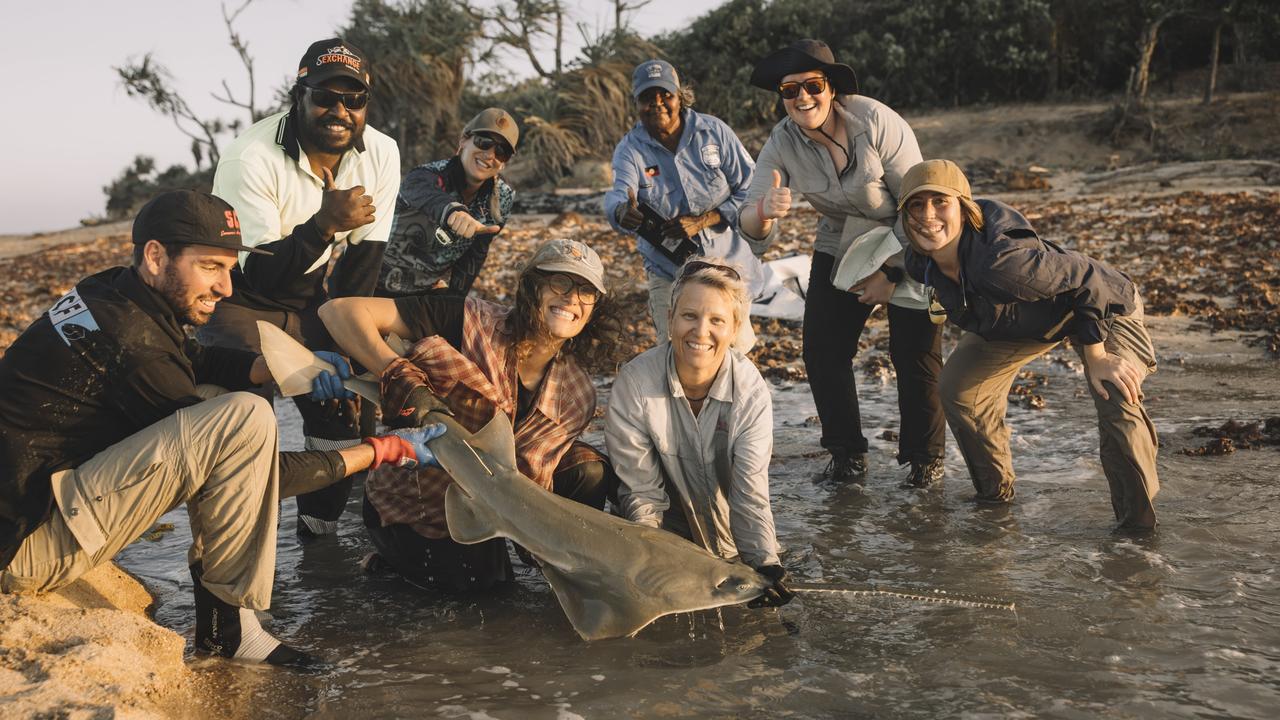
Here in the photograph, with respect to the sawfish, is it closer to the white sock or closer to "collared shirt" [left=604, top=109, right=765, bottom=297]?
the white sock

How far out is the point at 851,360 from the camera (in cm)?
575

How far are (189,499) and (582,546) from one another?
1.33 meters

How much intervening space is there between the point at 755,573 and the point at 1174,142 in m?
20.1

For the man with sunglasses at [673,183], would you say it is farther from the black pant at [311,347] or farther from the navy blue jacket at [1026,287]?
the black pant at [311,347]

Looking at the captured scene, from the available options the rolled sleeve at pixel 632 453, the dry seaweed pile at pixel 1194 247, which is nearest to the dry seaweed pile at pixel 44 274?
the rolled sleeve at pixel 632 453

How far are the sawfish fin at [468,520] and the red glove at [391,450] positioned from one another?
0.71ft

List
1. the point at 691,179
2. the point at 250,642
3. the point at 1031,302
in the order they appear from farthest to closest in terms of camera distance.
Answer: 1. the point at 691,179
2. the point at 1031,302
3. the point at 250,642

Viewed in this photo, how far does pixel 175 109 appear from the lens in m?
33.7

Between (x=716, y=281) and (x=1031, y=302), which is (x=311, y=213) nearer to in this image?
(x=716, y=281)

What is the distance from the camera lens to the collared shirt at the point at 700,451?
4.13 m

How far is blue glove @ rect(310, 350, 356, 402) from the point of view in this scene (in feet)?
13.8

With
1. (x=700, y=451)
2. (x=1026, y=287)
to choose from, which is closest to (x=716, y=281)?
(x=700, y=451)

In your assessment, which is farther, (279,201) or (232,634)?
(279,201)

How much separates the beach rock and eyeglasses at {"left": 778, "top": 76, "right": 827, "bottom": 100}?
12.1 ft
